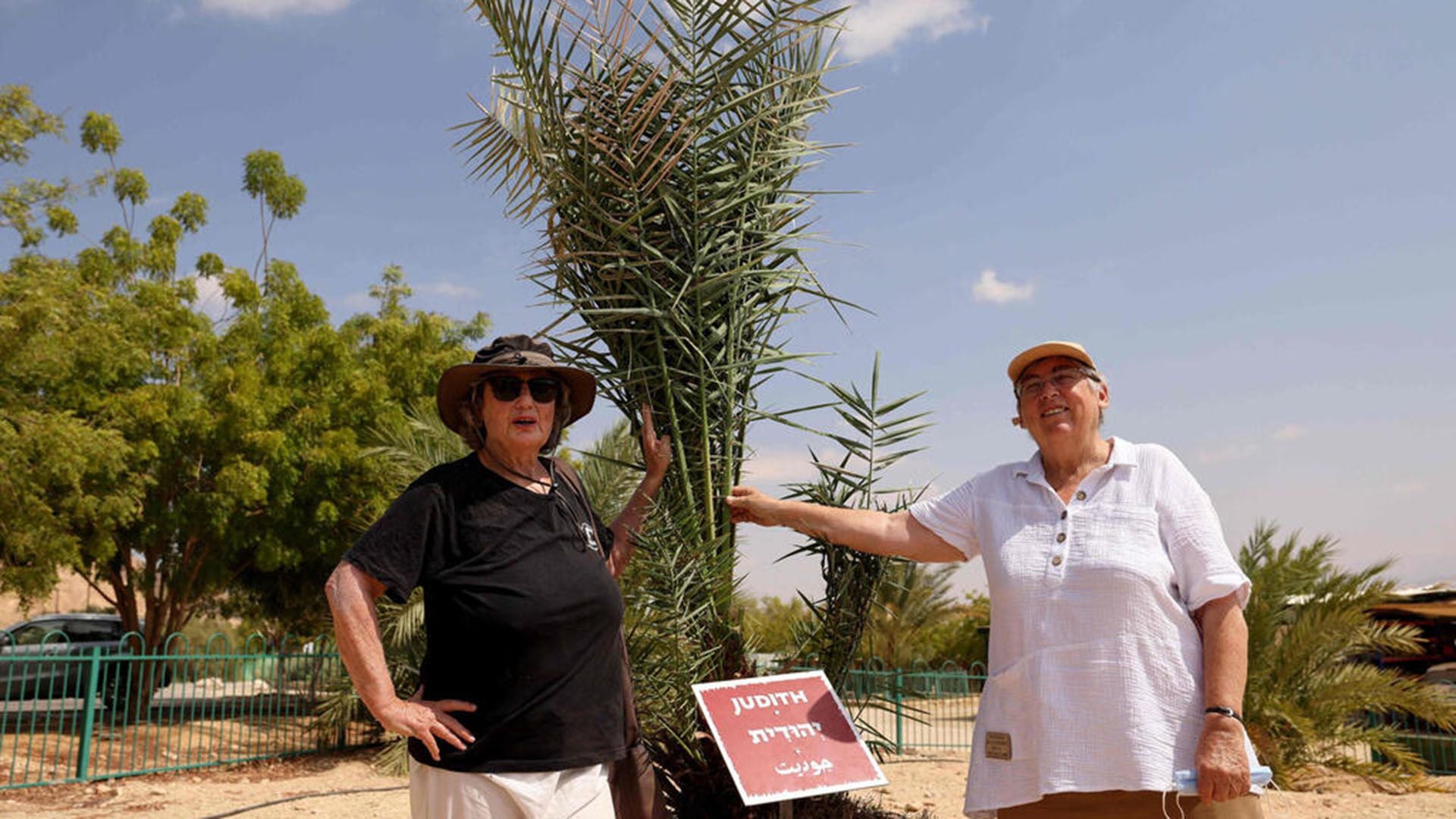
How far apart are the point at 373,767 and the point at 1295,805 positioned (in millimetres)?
8931

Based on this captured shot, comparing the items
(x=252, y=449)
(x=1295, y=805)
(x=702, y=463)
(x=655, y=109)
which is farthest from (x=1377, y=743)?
(x=252, y=449)

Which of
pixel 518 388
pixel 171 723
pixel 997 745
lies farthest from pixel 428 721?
pixel 171 723

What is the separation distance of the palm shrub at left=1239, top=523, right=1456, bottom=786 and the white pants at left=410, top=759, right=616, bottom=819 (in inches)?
357

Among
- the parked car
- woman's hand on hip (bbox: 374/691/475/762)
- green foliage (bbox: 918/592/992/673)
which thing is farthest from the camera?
green foliage (bbox: 918/592/992/673)

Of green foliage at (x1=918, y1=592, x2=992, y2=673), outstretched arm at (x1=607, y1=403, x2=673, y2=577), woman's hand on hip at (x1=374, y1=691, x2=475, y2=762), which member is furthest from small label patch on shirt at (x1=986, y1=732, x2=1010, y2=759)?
green foliage at (x1=918, y1=592, x2=992, y2=673)

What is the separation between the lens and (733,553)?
3824 millimetres

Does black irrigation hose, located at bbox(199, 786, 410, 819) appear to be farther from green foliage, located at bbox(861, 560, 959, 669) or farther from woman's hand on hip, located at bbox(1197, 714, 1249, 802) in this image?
green foliage, located at bbox(861, 560, 959, 669)

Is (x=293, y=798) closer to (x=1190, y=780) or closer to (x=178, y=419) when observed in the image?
(x=178, y=419)

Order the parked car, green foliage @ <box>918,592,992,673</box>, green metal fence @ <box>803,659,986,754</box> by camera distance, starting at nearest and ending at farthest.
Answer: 1. green metal fence @ <box>803,659,986,754</box>
2. the parked car
3. green foliage @ <box>918,592,992,673</box>

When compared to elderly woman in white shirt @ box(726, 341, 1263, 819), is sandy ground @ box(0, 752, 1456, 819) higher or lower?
lower

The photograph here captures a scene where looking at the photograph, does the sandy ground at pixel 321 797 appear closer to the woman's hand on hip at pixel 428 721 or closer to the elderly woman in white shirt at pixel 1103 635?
the elderly woman in white shirt at pixel 1103 635

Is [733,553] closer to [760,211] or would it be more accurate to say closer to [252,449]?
[760,211]

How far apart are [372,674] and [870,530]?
1.54 metres

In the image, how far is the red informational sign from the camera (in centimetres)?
291
